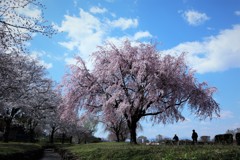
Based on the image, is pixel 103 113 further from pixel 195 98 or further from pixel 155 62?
pixel 195 98

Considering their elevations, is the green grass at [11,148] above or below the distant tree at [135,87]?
below

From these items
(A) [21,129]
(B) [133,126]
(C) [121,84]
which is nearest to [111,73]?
(C) [121,84]

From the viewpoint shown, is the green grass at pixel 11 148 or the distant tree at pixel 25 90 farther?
the distant tree at pixel 25 90

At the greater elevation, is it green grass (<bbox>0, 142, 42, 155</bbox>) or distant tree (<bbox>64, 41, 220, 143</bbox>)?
distant tree (<bbox>64, 41, 220, 143</bbox>)

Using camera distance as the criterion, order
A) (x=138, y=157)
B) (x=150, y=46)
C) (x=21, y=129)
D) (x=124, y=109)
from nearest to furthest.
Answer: (x=138, y=157)
(x=124, y=109)
(x=150, y=46)
(x=21, y=129)

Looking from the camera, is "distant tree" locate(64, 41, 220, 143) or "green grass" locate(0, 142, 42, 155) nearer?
"green grass" locate(0, 142, 42, 155)

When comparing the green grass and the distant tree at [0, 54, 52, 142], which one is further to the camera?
the distant tree at [0, 54, 52, 142]

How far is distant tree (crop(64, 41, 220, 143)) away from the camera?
2784cm

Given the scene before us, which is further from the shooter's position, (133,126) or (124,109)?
(133,126)

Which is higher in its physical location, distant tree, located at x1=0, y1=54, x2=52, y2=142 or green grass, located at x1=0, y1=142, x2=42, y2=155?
distant tree, located at x1=0, y1=54, x2=52, y2=142

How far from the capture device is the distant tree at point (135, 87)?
Answer: 91.4 feet

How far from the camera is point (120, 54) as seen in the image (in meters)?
29.8

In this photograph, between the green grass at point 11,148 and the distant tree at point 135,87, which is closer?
the green grass at point 11,148

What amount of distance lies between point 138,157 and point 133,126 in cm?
1450
